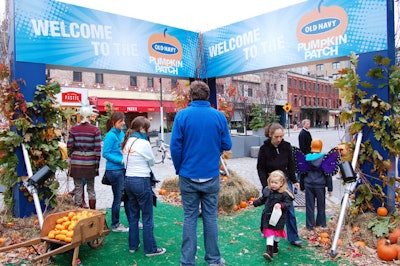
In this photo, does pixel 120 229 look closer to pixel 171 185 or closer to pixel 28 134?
pixel 28 134

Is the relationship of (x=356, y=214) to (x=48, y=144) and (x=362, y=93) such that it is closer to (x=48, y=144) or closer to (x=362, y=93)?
(x=362, y=93)

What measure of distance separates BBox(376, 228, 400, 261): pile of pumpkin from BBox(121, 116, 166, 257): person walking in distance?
8.67 ft

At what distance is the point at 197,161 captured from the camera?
11.2ft

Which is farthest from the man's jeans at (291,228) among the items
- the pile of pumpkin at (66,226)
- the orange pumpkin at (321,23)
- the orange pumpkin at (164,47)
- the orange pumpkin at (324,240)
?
the orange pumpkin at (164,47)

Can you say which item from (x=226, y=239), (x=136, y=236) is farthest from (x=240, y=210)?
(x=136, y=236)

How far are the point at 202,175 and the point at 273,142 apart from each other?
54.3 inches

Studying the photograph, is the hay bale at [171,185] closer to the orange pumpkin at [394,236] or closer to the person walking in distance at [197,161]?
the person walking in distance at [197,161]

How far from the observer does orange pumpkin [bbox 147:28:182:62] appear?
21.1 ft

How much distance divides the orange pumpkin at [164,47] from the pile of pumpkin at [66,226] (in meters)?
3.52

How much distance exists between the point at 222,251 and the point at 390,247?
2.01 metres

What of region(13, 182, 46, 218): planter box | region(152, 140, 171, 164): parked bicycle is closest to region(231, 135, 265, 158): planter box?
region(152, 140, 171, 164): parked bicycle

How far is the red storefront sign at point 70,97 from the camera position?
1264 cm

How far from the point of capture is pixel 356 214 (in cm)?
466

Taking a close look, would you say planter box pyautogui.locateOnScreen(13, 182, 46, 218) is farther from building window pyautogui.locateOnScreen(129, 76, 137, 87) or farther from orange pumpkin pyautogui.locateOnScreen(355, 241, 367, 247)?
building window pyautogui.locateOnScreen(129, 76, 137, 87)
